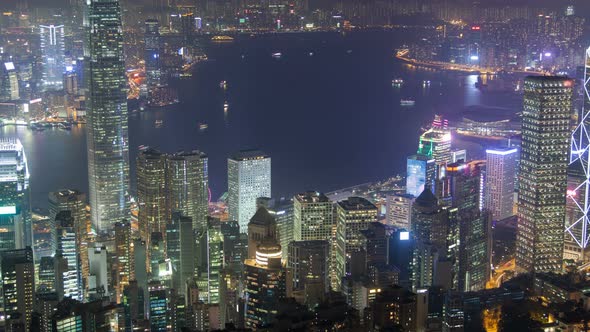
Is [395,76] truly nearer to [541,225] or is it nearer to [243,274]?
[541,225]

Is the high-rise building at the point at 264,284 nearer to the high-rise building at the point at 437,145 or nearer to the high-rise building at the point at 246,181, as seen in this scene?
the high-rise building at the point at 246,181

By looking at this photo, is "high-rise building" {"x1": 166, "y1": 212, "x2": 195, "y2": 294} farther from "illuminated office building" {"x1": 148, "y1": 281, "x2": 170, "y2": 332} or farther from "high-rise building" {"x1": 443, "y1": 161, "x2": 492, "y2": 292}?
"high-rise building" {"x1": 443, "y1": 161, "x2": 492, "y2": 292}

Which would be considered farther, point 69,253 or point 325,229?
point 325,229

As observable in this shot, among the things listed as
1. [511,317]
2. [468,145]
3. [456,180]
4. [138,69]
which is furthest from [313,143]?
[511,317]

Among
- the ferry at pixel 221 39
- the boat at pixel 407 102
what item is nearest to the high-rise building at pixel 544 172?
the boat at pixel 407 102

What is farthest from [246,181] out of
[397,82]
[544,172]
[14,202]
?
[397,82]

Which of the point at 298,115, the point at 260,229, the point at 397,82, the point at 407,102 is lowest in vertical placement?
the point at 260,229

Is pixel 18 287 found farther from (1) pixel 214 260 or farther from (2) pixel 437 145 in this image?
(2) pixel 437 145

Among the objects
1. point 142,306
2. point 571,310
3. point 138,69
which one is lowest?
point 142,306
